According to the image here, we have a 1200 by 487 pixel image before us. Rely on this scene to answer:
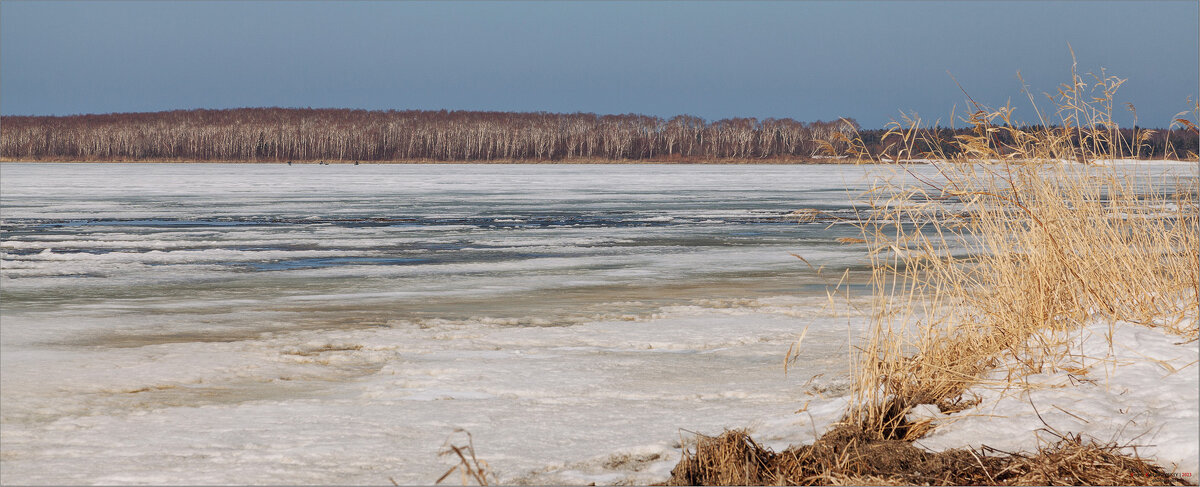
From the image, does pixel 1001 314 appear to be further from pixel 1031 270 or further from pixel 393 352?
pixel 393 352

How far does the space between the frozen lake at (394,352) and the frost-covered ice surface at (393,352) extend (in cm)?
2

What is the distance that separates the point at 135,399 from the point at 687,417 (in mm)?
2626

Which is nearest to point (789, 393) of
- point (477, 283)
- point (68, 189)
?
point (477, 283)

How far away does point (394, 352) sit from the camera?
19.7 ft

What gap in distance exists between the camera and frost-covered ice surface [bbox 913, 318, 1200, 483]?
3637 mm

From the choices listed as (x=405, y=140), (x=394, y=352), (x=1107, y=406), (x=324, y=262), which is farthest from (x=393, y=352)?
(x=405, y=140)

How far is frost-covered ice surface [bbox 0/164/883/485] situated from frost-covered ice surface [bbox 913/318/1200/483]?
68 cm

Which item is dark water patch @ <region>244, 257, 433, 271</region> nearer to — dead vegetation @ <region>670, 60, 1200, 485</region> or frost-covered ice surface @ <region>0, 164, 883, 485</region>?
frost-covered ice surface @ <region>0, 164, 883, 485</region>

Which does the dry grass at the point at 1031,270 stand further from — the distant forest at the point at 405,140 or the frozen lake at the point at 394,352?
the distant forest at the point at 405,140

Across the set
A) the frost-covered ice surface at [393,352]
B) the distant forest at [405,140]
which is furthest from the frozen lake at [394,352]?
the distant forest at [405,140]

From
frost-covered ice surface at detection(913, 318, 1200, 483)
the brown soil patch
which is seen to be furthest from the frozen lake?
frost-covered ice surface at detection(913, 318, 1200, 483)

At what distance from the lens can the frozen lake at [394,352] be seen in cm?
400

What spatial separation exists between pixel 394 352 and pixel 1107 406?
12.4 ft

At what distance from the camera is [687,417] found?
4.56 m
